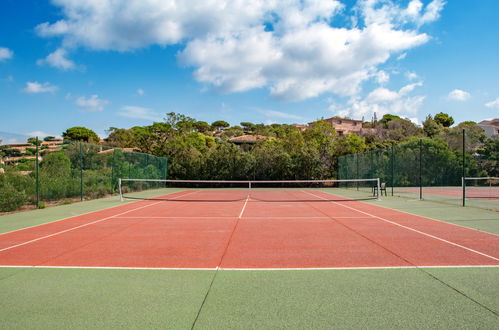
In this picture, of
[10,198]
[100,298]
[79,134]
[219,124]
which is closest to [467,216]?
[100,298]

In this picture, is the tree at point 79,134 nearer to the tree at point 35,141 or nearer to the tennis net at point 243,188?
the tennis net at point 243,188

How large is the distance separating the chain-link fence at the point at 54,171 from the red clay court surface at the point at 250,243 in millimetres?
3884

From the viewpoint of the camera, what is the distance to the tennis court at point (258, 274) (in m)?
3.40

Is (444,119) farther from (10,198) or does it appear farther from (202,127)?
(10,198)

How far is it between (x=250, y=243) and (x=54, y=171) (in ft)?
37.5

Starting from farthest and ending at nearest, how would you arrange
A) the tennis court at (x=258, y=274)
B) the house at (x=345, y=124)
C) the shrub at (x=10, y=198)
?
the house at (x=345, y=124), the shrub at (x=10, y=198), the tennis court at (x=258, y=274)

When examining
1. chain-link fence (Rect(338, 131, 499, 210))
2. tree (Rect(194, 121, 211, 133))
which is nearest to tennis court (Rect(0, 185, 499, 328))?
chain-link fence (Rect(338, 131, 499, 210))

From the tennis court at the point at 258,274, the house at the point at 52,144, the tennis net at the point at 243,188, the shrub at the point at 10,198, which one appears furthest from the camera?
the tennis net at the point at 243,188

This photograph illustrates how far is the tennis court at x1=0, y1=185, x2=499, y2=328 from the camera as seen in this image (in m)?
3.40

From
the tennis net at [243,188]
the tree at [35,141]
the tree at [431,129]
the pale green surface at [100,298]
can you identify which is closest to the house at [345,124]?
the tree at [431,129]

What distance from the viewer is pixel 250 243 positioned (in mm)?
6770

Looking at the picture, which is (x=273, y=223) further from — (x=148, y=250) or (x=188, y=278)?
(x=188, y=278)

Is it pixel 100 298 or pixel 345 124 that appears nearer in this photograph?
pixel 100 298

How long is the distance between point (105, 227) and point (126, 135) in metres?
47.3
